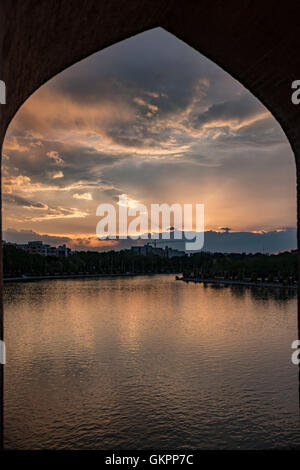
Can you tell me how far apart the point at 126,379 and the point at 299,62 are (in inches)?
315

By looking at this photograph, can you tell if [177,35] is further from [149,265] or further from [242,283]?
[149,265]

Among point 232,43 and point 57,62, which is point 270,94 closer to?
point 232,43

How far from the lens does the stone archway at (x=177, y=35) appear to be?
3980mm

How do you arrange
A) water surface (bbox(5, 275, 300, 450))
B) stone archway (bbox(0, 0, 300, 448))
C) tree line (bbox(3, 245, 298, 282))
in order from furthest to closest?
tree line (bbox(3, 245, 298, 282))
water surface (bbox(5, 275, 300, 450))
stone archway (bbox(0, 0, 300, 448))

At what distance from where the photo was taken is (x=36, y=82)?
4996mm

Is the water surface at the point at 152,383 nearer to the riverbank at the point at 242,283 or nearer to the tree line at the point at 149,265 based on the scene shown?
the riverbank at the point at 242,283

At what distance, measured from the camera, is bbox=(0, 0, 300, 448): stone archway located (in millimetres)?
3980

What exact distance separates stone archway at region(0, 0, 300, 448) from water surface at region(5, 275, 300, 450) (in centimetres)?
403

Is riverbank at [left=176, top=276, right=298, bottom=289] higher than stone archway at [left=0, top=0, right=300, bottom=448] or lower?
lower

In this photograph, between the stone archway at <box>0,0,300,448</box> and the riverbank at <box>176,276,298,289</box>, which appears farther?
the riverbank at <box>176,276,298,289</box>

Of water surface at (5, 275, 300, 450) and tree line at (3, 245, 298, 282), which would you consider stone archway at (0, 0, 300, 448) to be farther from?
tree line at (3, 245, 298, 282)

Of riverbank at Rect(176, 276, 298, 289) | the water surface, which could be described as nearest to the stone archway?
the water surface

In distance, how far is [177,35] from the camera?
6016 millimetres
